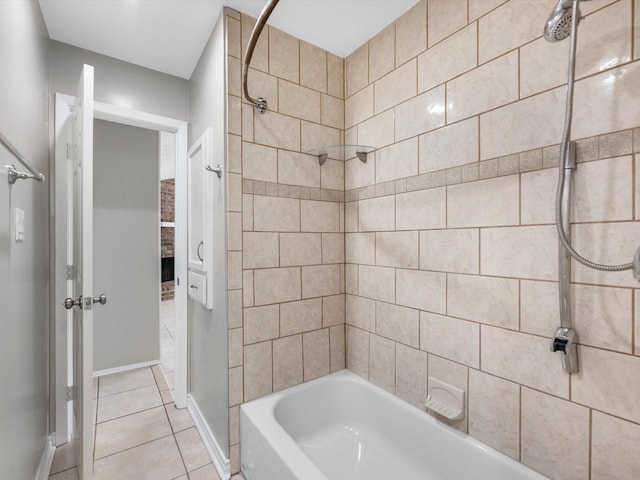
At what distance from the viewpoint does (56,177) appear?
188 centimetres

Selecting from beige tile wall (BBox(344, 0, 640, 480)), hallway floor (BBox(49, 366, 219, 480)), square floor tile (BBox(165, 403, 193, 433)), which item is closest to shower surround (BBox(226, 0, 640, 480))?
beige tile wall (BBox(344, 0, 640, 480))

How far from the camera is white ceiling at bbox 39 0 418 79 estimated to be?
1.60 meters

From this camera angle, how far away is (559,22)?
3.03 ft

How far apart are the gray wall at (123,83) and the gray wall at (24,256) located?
123 mm

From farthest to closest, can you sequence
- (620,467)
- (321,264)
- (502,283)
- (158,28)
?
(321,264), (158,28), (502,283), (620,467)

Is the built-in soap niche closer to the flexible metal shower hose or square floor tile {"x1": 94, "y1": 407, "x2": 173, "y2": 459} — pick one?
the flexible metal shower hose

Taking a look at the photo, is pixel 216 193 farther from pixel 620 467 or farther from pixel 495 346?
pixel 620 467

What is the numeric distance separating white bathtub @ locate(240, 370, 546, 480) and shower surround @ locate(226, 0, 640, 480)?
74 millimetres

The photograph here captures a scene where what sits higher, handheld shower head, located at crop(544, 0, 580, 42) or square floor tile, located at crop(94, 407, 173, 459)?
handheld shower head, located at crop(544, 0, 580, 42)

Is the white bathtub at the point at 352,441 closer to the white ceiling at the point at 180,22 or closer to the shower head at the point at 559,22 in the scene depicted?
the shower head at the point at 559,22

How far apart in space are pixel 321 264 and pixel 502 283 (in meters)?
0.99

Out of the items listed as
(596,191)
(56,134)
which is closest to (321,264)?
(596,191)

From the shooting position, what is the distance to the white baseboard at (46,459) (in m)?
1.56

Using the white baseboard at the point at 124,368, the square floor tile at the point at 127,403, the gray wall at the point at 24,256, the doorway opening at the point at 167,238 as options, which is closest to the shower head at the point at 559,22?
the gray wall at the point at 24,256
